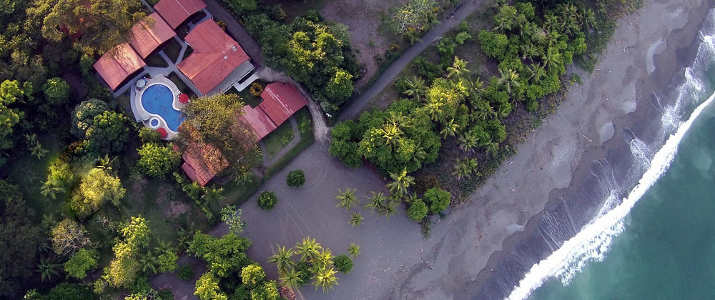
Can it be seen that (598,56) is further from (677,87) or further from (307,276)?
(307,276)

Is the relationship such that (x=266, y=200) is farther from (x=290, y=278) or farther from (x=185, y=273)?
(x=185, y=273)

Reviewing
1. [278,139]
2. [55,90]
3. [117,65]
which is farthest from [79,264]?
[278,139]

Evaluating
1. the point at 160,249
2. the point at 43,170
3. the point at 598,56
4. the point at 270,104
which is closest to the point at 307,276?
the point at 160,249

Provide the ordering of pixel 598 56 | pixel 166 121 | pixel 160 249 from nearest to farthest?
1. pixel 160 249
2. pixel 166 121
3. pixel 598 56

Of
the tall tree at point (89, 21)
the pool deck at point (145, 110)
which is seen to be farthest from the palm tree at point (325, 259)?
the tall tree at point (89, 21)

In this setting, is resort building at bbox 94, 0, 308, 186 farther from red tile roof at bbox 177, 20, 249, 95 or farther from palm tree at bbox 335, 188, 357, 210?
palm tree at bbox 335, 188, 357, 210

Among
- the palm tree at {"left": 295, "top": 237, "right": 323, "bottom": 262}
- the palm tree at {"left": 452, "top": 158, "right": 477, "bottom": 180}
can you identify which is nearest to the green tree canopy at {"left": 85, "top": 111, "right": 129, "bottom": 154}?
the palm tree at {"left": 295, "top": 237, "right": 323, "bottom": 262}
